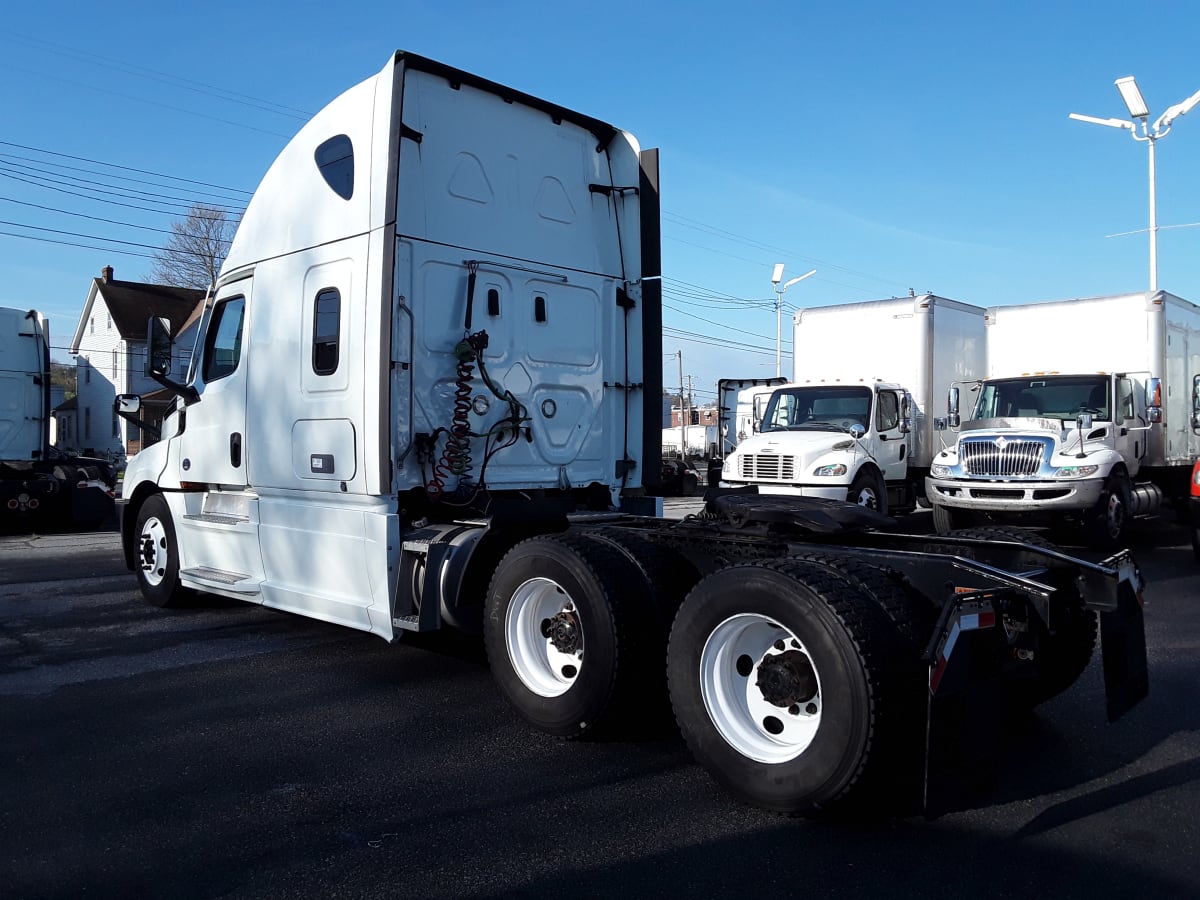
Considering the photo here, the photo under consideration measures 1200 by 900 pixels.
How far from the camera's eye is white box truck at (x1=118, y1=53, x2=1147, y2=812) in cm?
382

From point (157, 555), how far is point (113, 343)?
45.1 metres

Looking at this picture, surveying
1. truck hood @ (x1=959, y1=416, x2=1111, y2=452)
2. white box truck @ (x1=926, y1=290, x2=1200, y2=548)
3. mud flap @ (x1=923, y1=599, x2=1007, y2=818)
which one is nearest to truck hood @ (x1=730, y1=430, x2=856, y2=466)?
white box truck @ (x1=926, y1=290, x2=1200, y2=548)

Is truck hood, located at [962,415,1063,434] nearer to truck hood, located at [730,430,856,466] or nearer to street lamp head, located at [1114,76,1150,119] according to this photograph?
truck hood, located at [730,430,856,466]

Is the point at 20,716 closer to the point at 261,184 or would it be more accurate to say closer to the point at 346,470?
the point at 346,470

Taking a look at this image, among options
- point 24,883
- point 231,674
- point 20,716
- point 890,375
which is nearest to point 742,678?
point 24,883

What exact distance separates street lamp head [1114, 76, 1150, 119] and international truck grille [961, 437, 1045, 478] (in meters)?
12.2

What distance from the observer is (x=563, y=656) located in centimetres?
502

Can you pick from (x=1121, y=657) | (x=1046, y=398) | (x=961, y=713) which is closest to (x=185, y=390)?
(x=961, y=713)

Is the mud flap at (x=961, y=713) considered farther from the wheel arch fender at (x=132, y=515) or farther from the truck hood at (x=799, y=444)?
the truck hood at (x=799, y=444)

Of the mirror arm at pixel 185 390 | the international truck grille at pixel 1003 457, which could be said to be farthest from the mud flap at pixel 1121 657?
the international truck grille at pixel 1003 457

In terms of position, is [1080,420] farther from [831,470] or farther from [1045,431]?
[831,470]

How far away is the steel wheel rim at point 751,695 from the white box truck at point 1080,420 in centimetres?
903

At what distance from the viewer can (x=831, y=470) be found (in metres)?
13.7

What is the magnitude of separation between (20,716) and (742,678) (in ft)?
13.0
